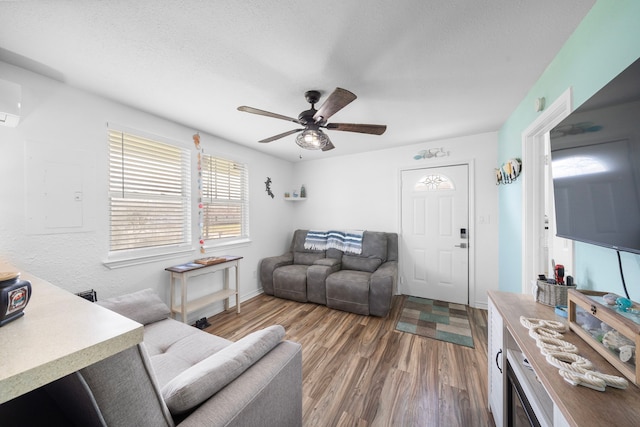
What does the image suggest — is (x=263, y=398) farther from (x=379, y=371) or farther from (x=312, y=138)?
(x=312, y=138)

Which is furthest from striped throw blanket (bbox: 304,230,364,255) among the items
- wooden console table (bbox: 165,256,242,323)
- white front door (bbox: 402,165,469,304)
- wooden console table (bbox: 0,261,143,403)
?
wooden console table (bbox: 0,261,143,403)

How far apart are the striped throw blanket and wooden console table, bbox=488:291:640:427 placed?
2.23m

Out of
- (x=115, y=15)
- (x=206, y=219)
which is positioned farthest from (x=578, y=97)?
(x=206, y=219)

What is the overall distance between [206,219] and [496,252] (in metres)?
3.86

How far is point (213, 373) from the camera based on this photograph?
896mm

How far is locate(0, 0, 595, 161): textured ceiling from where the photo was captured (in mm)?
1194

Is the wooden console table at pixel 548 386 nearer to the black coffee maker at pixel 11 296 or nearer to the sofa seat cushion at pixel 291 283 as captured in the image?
the black coffee maker at pixel 11 296

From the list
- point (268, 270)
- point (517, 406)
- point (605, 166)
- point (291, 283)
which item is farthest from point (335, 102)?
point (268, 270)

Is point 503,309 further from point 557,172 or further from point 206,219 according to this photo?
point 206,219

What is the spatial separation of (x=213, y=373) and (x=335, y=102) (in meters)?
1.64

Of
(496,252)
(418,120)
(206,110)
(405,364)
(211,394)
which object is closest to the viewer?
(211,394)

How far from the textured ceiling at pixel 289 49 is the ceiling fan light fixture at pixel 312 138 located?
1.14 feet

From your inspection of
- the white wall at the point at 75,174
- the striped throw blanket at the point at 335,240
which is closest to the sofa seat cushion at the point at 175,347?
the white wall at the point at 75,174

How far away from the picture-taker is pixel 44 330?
52 cm
